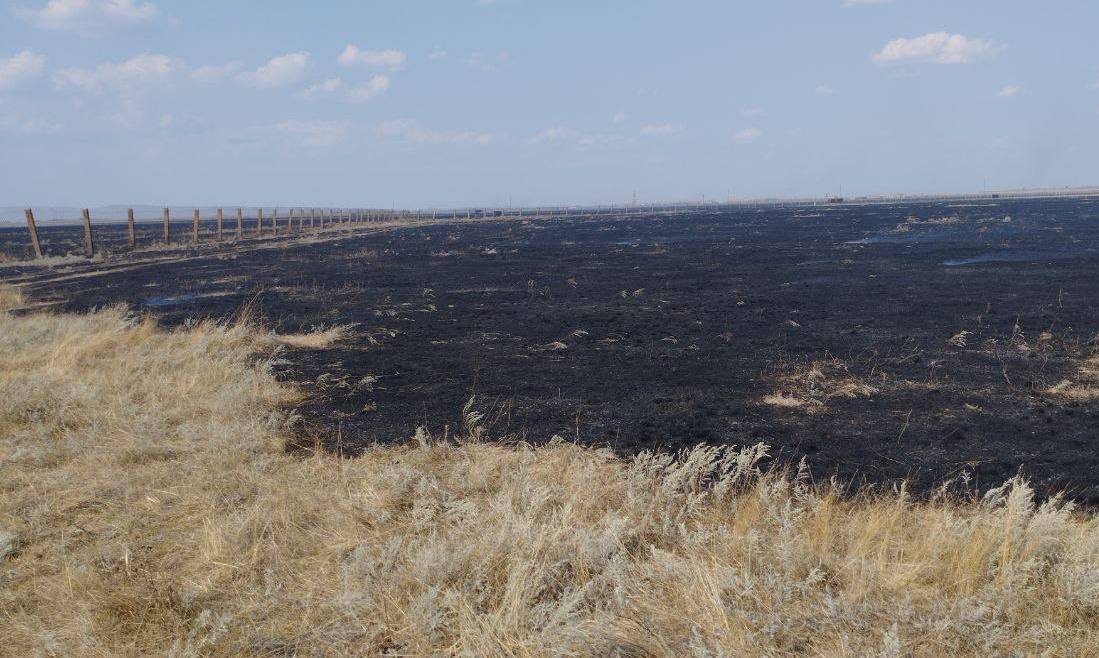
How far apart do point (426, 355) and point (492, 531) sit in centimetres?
711

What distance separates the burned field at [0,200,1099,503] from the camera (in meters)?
6.79

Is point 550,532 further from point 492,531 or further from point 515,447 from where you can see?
point 515,447

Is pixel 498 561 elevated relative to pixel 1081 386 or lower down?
elevated

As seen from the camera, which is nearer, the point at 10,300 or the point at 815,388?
the point at 815,388

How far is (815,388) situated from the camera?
847 centimetres

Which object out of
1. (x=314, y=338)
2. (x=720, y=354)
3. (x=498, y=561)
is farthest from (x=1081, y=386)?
(x=314, y=338)

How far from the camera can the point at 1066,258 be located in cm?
2316

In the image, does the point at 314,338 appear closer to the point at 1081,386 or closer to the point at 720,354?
the point at 720,354

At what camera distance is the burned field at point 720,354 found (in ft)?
22.3

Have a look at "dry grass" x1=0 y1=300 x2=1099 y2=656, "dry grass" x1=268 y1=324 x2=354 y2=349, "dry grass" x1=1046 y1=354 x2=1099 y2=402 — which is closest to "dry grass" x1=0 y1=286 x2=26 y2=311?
"dry grass" x1=268 y1=324 x2=354 y2=349

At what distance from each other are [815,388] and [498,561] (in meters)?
6.02

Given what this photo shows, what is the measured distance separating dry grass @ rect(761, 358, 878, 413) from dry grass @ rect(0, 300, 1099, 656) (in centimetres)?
206

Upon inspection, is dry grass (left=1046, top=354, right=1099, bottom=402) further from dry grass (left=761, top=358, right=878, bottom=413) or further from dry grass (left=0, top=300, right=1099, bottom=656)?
dry grass (left=0, top=300, right=1099, bottom=656)

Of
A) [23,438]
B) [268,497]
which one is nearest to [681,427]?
[268,497]
